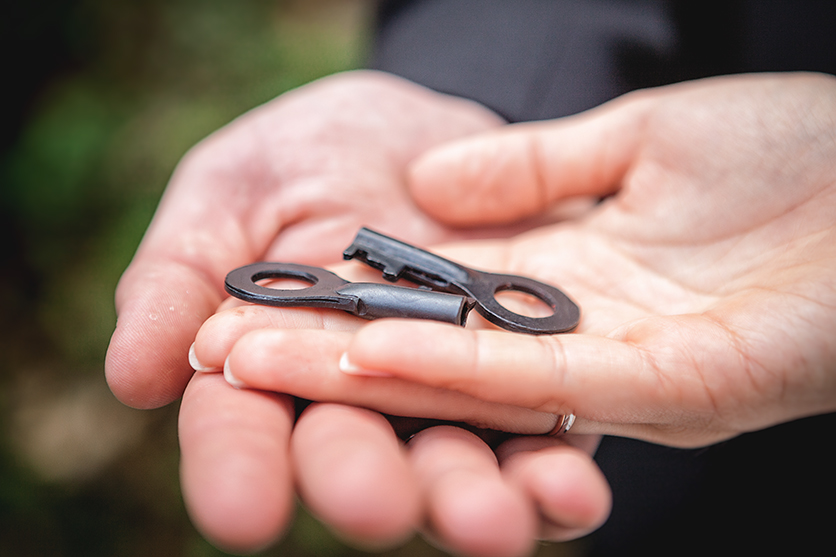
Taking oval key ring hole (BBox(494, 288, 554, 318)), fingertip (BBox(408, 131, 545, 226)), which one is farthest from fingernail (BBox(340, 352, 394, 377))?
fingertip (BBox(408, 131, 545, 226))

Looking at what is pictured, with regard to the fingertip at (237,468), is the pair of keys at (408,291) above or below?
above

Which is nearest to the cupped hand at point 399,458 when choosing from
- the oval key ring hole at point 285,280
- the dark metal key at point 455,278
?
the oval key ring hole at point 285,280

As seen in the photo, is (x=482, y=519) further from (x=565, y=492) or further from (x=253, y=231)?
(x=253, y=231)

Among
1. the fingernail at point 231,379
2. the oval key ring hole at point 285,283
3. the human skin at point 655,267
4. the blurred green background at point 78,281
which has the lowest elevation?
the blurred green background at point 78,281

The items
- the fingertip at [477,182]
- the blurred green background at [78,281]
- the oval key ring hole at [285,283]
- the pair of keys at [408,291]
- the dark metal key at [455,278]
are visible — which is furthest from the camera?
the blurred green background at [78,281]

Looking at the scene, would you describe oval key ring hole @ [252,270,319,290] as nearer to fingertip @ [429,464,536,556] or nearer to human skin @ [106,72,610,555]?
human skin @ [106,72,610,555]

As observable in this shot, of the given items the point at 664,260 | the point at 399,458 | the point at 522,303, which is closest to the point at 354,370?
the point at 399,458

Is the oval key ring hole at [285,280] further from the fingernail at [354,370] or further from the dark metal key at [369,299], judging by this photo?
the fingernail at [354,370]
